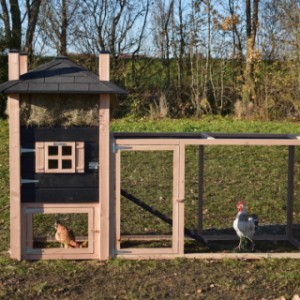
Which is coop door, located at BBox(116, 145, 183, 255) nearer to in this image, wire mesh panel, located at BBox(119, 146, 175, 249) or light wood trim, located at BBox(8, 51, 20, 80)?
wire mesh panel, located at BBox(119, 146, 175, 249)

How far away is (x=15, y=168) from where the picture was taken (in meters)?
6.24

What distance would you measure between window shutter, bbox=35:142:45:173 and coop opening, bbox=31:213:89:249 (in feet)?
2.71

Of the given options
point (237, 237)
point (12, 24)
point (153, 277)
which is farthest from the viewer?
point (12, 24)

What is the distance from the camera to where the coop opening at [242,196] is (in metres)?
7.50

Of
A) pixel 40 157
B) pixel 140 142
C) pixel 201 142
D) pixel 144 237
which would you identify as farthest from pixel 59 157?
pixel 144 237

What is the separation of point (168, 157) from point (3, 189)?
4.13m

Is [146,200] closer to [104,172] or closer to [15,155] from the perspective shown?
[104,172]

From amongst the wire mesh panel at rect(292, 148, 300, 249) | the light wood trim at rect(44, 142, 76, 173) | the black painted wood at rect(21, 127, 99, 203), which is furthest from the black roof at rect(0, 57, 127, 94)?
the wire mesh panel at rect(292, 148, 300, 249)

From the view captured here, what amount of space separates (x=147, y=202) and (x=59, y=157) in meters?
3.54

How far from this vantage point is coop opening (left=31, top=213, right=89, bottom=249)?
6.70m

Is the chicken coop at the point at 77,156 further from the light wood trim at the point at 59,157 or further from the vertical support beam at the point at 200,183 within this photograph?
the vertical support beam at the point at 200,183

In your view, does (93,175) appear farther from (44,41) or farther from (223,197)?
(44,41)

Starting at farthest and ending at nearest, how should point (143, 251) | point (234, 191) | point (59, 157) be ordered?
1. point (234, 191)
2. point (143, 251)
3. point (59, 157)

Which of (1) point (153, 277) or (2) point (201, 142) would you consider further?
(2) point (201, 142)
